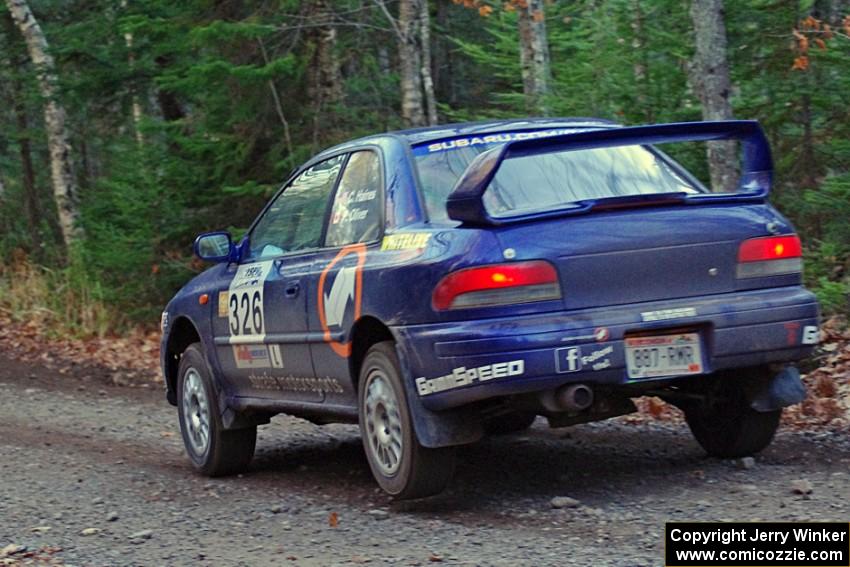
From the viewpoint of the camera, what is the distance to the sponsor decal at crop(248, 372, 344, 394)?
6914mm

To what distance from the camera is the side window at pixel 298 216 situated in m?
7.27

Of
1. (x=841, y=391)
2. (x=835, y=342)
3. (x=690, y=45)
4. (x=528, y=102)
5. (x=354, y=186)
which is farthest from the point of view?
(x=528, y=102)

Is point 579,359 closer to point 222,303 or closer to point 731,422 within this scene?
point 731,422

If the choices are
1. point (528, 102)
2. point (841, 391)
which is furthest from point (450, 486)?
point (528, 102)

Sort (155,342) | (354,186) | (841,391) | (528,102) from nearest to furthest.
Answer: (354,186) → (841,391) → (528,102) → (155,342)

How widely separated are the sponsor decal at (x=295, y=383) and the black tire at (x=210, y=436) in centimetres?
55

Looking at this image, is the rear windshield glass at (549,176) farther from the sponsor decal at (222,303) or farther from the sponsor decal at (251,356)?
the sponsor decal at (222,303)

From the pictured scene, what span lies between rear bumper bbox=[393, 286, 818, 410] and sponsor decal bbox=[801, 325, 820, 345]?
0.07ft

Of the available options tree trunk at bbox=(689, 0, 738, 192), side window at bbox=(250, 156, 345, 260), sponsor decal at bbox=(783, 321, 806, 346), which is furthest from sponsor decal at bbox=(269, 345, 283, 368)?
tree trunk at bbox=(689, 0, 738, 192)

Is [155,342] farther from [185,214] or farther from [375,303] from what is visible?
[375,303]

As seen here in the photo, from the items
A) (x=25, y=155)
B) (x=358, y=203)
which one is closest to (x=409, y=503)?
(x=358, y=203)

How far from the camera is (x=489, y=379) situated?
18.5 ft

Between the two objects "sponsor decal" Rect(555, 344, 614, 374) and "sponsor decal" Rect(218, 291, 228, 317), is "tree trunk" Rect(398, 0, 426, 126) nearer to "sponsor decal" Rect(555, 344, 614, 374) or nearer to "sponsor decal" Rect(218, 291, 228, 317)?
"sponsor decal" Rect(218, 291, 228, 317)

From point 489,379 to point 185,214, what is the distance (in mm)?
11941
